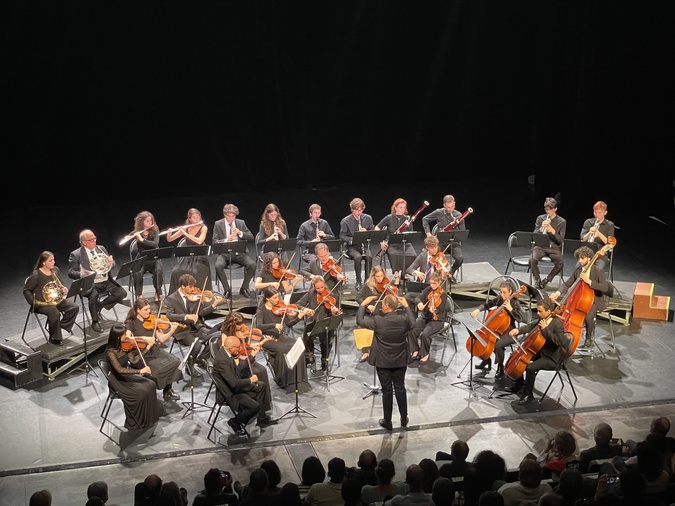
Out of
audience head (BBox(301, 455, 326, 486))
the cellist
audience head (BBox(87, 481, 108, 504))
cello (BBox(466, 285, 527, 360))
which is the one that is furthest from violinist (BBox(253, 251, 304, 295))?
audience head (BBox(87, 481, 108, 504))

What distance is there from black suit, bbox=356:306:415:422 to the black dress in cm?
213

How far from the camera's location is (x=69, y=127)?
49.5 feet

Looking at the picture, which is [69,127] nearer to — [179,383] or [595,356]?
[179,383]

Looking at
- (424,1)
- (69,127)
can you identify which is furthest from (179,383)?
(424,1)

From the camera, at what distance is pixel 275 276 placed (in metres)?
10.8

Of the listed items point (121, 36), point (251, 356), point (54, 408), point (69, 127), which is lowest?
point (54, 408)

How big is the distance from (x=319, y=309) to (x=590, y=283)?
9.75 ft

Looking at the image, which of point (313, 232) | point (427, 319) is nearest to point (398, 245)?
point (313, 232)

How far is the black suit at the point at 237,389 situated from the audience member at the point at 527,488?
3.07 m

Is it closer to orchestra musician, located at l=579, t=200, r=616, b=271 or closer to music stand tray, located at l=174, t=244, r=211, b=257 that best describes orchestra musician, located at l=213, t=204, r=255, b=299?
music stand tray, located at l=174, t=244, r=211, b=257

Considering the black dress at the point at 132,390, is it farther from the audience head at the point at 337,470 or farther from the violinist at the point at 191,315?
the audience head at the point at 337,470

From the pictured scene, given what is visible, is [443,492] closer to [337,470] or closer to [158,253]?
[337,470]

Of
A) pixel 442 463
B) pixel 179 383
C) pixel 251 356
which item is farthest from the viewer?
pixel 179 383

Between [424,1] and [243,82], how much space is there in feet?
11.2
